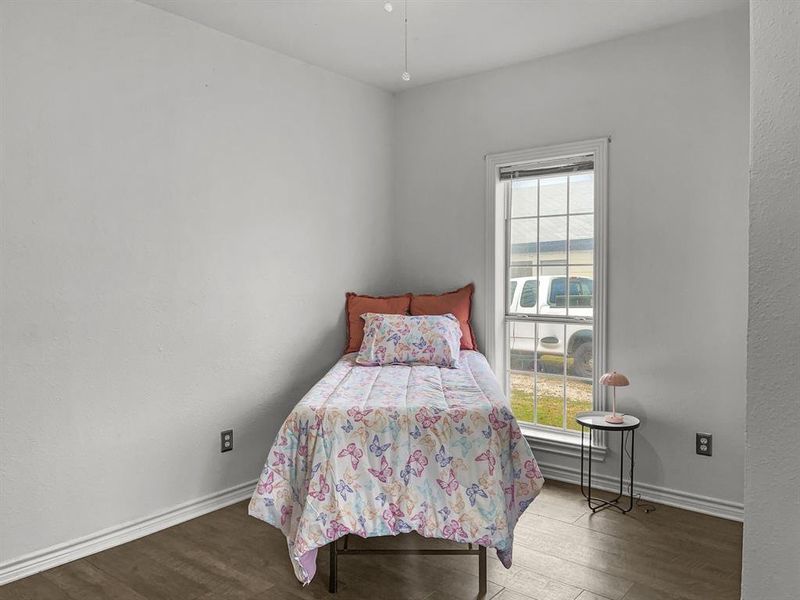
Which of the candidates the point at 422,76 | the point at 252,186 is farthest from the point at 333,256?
the point at 422,76

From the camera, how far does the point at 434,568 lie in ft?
8.24

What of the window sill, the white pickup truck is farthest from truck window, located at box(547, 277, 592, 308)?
the window sill

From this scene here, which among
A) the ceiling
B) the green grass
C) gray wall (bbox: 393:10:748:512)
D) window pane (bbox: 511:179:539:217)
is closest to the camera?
the ceiling

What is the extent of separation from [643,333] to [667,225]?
0.62 meters

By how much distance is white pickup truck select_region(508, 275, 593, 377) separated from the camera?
3645 mm

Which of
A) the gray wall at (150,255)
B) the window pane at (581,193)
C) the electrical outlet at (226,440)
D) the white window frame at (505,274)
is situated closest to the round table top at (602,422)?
the white window frame at (505,274)

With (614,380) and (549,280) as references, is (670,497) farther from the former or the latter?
(549,280)

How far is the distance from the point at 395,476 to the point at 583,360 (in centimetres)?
183

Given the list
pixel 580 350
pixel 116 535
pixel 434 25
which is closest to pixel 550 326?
pixel 580 350

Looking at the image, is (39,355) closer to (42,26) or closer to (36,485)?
(36,485)

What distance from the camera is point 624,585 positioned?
236cm

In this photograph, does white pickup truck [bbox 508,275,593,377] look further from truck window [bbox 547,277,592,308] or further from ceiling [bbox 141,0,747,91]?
ceiling [bbox 141,0,747,91]

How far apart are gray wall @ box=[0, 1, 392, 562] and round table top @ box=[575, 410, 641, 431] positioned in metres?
1.68

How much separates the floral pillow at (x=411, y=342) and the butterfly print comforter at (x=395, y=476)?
987 millimetres
